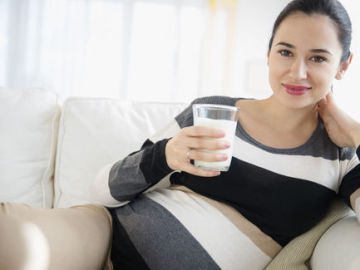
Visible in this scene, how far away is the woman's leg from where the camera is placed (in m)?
0.86

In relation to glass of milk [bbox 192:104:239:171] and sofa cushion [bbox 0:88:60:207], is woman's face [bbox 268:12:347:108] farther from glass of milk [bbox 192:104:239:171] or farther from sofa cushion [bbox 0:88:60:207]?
sofa cushion [bbox 0:88:60:207]

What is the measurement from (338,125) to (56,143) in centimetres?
111

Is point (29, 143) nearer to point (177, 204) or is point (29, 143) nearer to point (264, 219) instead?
point (177, 204)

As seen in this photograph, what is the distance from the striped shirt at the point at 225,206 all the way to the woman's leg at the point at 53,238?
0.28ft

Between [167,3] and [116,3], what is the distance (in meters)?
0.63

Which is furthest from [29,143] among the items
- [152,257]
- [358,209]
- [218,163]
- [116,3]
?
[116,3]

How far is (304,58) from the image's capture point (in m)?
1.19

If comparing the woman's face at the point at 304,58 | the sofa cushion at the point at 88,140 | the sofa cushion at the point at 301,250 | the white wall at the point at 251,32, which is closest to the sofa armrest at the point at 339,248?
the sofa cushion at the point at 301,250

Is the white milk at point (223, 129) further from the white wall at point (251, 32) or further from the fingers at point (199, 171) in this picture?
the white wall at point (251, 32)

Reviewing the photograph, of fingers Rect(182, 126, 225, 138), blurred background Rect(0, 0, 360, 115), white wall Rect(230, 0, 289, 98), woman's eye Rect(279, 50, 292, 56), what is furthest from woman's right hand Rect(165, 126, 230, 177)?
white wall Rect(230, 0, 289, 98)

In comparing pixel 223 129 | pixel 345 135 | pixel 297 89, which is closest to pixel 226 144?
pixel 223 129

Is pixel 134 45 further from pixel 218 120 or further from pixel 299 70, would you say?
pixel 218 120

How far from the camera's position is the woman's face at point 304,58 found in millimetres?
1182

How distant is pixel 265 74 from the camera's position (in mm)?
3666
